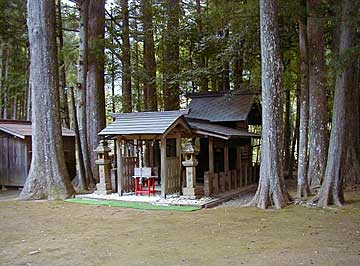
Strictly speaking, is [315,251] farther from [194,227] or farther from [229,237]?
[194,227]

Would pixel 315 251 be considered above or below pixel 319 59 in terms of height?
below

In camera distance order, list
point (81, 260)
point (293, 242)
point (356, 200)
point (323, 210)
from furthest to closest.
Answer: point (356, 200) < point (323, 210) < point (293, 242) < point (81, 260)

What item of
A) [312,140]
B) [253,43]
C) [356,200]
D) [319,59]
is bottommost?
[356,200]

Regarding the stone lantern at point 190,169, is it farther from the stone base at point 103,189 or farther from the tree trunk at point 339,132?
the tree trunk at point 339,132

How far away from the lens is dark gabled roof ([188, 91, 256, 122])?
1427 cm

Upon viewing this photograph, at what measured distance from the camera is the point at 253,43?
1455 cm

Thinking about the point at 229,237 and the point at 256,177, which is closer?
the point at 229,237

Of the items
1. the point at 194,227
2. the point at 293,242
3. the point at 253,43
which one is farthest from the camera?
the point at 253,43

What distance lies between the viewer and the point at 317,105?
11.6 m

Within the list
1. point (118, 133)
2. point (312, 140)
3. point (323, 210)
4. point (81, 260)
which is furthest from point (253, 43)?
point (81, 260)

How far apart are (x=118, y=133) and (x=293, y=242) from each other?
6.30m

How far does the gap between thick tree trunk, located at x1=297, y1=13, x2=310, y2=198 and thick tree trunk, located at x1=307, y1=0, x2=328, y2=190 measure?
283mm

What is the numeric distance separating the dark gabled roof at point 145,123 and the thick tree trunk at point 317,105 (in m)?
3.63

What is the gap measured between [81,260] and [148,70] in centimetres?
1234
